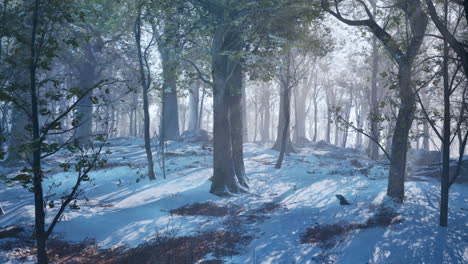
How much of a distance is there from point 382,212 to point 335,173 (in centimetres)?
853

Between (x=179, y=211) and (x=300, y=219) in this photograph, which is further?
(x=179, y=211)

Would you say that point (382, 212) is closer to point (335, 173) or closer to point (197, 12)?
point (335, 173)

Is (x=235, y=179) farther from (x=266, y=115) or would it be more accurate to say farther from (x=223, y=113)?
(x=266, y=115)

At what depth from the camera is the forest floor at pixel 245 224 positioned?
19.9ft

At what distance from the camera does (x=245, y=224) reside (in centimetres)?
877

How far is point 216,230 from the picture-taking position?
26.6 ft

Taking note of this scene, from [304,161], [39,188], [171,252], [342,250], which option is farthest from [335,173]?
[39,188]

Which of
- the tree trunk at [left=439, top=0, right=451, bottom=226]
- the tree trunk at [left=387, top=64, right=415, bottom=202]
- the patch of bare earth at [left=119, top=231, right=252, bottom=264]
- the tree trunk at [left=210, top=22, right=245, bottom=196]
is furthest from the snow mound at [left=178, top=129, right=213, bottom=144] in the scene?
the tree trunk at [left=439, top=0, right=451, bottom=226]

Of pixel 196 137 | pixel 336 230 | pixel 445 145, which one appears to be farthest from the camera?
pixel 196 137

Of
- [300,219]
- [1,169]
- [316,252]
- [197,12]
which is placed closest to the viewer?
[316,252]

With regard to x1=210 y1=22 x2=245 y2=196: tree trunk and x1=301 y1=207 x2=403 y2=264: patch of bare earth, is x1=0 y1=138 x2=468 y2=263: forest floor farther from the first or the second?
x1=210 y1=22 x2=245 y2=196: tree trunk

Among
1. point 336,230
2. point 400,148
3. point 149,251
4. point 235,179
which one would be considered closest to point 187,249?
point 149,251

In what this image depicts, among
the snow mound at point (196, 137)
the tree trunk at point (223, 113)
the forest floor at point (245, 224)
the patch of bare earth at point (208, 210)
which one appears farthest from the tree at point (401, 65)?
the snow mound at point (196, 137)

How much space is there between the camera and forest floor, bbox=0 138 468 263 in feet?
19.9
